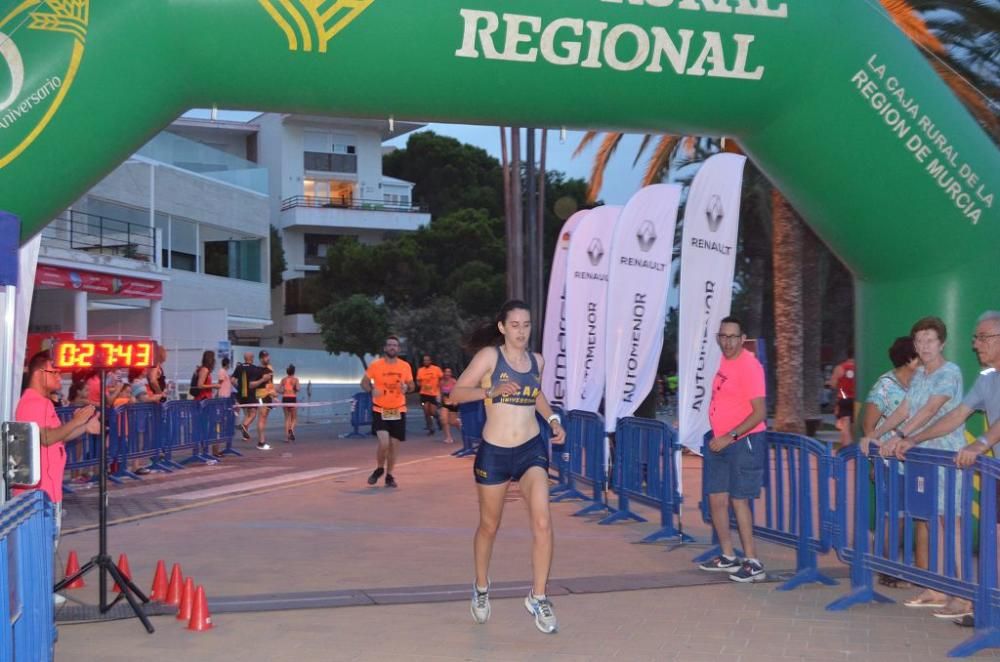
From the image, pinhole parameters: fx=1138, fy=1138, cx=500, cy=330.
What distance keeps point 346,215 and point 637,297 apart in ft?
166

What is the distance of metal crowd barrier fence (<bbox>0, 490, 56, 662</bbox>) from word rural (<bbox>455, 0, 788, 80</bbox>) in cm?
426

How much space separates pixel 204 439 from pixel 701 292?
35.7ft

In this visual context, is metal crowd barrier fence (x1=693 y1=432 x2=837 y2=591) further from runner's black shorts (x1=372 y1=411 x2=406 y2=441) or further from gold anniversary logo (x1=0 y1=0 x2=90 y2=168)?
runner's black shorts (x1=372 y1=411 x2=406 y2=441)

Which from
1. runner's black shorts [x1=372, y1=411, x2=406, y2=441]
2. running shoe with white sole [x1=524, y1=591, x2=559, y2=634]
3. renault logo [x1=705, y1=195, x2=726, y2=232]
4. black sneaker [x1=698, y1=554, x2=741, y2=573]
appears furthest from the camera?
runner's black shorts [x1=372, y1=411, x2=406, y2=441]

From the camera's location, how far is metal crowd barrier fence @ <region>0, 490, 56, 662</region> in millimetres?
3797

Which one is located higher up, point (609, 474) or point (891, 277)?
point (891, 277)

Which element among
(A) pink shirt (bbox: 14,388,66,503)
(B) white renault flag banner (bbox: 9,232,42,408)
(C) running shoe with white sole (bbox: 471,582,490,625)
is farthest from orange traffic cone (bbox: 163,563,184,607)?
(C) running shoe with white sole (bbox: 471,582,490,625)

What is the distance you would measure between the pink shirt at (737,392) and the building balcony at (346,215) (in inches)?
2114

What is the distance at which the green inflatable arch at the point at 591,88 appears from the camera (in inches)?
272

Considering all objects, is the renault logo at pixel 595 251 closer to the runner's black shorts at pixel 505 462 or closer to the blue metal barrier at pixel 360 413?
the runner's black shorts at pixel 505 462

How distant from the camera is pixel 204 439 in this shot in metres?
18.4

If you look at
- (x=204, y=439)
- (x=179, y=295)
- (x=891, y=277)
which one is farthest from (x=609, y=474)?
(x=179, y=295)

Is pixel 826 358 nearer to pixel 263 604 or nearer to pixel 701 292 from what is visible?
pixel 701 292

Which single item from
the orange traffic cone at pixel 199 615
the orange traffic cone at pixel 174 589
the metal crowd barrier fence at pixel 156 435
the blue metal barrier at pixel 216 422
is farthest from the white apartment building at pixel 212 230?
the orange traffic cone at pixel 199 615
